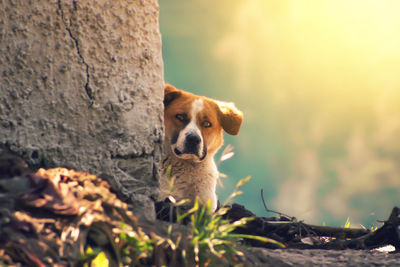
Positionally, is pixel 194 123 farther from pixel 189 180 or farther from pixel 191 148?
pixel 189 180

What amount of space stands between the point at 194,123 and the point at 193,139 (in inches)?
8.7

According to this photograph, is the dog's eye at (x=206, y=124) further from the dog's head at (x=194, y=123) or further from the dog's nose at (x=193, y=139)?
the dog's nose at (x=193, y=139)

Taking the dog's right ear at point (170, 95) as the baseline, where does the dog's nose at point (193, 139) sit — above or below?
below

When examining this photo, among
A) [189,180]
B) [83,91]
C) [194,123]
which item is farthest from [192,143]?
[83,91]

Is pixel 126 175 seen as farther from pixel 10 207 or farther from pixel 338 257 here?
pixel 338 257

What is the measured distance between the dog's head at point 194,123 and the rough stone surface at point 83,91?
1122 millimetres

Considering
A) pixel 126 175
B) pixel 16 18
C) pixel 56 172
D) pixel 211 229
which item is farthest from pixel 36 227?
pixel 16 18

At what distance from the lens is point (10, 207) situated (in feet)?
7.42

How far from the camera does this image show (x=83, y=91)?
3268 mm

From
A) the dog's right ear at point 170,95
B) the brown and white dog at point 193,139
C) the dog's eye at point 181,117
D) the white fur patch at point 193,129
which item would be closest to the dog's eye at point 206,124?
the brown and white dog at point 193,139

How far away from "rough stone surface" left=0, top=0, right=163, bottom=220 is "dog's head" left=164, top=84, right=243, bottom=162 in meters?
1.12

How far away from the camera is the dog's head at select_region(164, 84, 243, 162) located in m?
4.68

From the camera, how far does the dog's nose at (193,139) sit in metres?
4.61

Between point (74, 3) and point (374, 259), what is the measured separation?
3.07m
